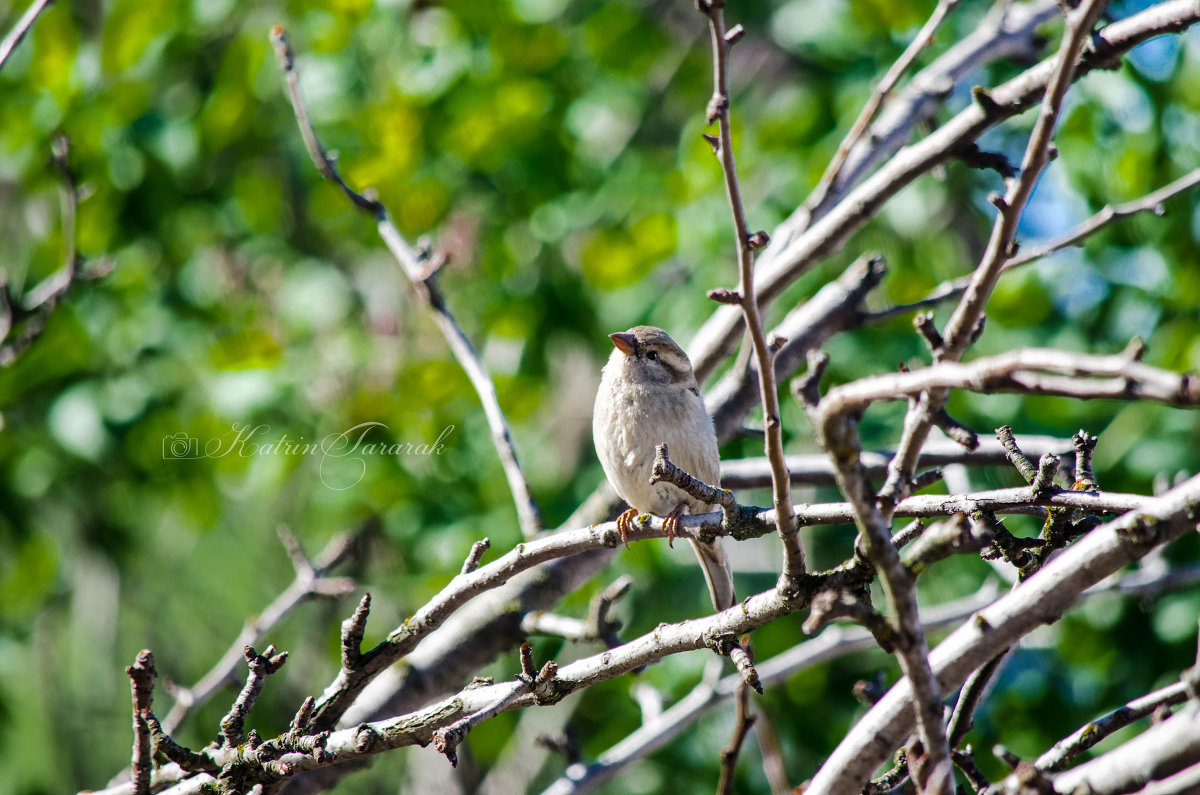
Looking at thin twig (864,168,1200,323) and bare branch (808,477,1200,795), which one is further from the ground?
thin twig (864,168,1200,323)

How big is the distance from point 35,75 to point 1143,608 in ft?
18.9

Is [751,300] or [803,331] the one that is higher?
[803,331]

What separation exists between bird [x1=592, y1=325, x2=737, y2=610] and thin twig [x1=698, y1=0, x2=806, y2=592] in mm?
1965

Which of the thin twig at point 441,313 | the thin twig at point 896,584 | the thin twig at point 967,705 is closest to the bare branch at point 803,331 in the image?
the thin twig at point 441,313

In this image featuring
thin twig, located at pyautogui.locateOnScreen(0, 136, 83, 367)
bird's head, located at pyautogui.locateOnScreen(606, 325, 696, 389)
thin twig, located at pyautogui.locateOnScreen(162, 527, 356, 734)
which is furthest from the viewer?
bird's head, located at pyautogui.locateOnScreen(606, 325, 696, 389)

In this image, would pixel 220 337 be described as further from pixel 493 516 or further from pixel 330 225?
pixel 493 516

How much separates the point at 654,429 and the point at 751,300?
234 cm

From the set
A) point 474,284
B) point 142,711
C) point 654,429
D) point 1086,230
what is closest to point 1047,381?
point 142,711

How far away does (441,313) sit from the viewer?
3936mm

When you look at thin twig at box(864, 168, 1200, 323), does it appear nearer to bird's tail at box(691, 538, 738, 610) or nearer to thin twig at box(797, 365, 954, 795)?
bird's tail at box(691, 538, 738, 610)

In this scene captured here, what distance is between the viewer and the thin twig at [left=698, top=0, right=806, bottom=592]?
1.63 meters

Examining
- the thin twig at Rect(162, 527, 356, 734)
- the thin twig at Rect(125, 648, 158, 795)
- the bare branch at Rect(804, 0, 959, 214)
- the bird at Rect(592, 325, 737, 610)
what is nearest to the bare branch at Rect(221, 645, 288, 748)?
the thin twig at Rect(125, 648, 158, 795)

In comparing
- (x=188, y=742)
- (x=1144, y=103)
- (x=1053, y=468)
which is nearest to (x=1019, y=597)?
(x=1053, y=468)

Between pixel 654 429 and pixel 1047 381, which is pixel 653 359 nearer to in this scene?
pixel 654 429
